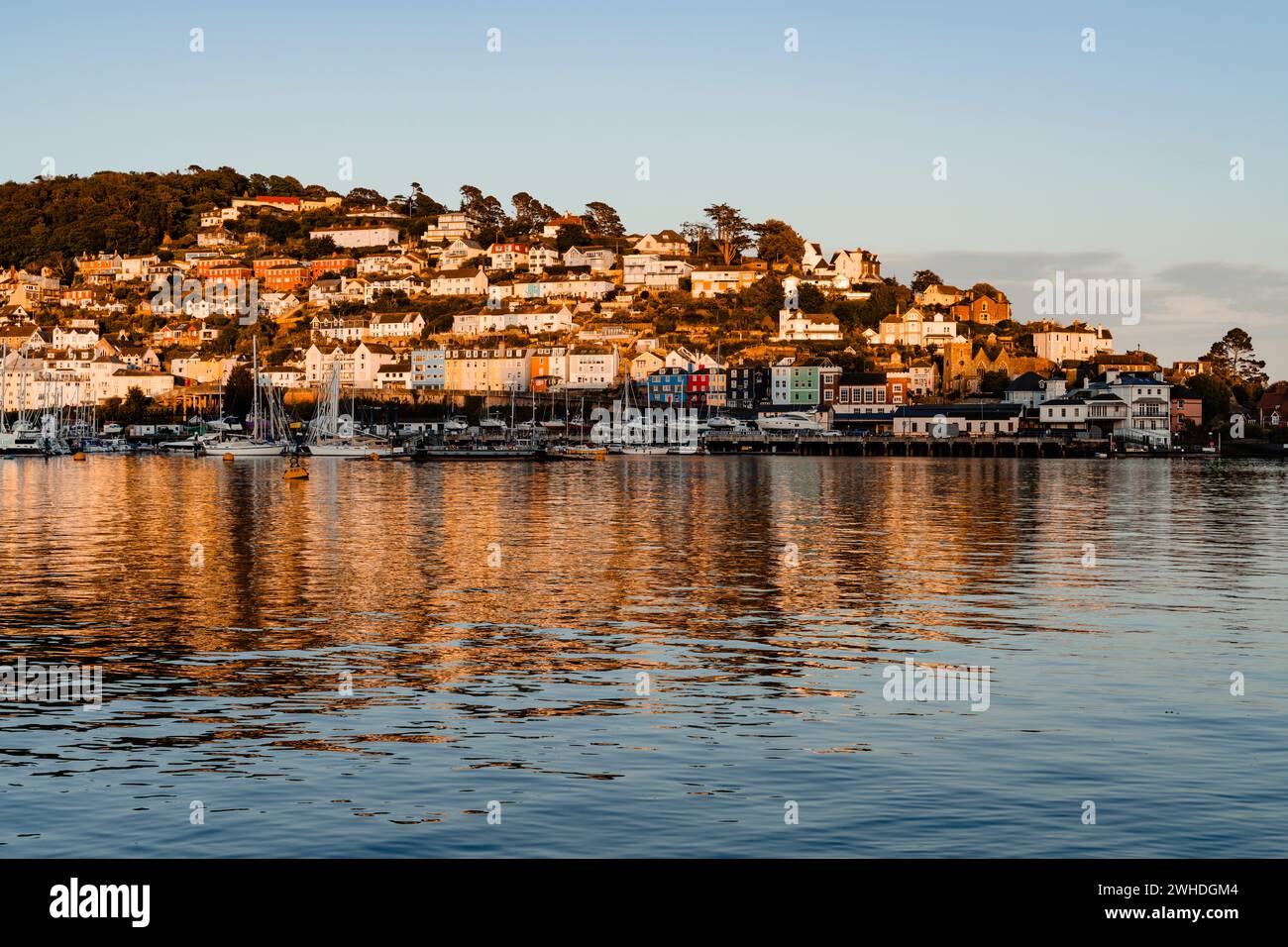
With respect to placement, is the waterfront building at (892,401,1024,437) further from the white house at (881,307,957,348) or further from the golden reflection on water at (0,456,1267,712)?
the golden reflection on water at (0,456,1267,712)

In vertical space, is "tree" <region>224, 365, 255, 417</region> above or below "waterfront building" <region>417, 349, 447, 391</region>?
below

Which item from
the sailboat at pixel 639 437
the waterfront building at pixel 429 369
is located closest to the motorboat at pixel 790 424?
the sailboat at pixel 639 437

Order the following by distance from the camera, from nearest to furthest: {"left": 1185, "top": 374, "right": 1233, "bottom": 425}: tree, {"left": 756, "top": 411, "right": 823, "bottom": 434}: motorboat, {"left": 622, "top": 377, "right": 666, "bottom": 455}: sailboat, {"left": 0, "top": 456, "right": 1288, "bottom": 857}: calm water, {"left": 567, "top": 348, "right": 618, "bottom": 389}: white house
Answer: {"left": 0, "top": 456, "right": 1288, "bottom": 857}: calm water → {"left": 622, "top": 377, "right": 666, "bottom": 455}: sailboat → {"left": 756, "top": 411, "right": 823, "bottom": 434}: motorboat → {"left": 1185, "top": 374, "right": 1233, "bottom": 425}: tree → {"left": 567, "top": 348, "right": 618, "bottom": 389}: white house

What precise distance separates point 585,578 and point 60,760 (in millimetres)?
19908

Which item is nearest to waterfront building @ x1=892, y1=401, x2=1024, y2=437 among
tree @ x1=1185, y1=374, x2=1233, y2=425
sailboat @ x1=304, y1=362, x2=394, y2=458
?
tree @ x1=1185, y1=374, x2=1233, y2=425

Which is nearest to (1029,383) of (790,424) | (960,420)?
(960,420)

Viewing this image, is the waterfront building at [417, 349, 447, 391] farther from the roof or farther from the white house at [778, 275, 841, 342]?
the roof

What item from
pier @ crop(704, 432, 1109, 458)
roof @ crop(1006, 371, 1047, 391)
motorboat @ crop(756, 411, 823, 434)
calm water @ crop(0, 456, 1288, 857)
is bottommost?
calm water @ crop(0, 456, 1288, 857)

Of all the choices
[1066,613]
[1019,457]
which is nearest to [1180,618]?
[1066,613]

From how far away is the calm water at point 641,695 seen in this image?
45.9 feet

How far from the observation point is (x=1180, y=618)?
28.8 meters

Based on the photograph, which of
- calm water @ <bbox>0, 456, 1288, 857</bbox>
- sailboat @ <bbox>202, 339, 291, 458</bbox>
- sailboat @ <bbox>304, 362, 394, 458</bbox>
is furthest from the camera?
A: sailboat @ <bbox>202, 339, 291, 458</bbox>

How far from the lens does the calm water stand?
45.9 feet

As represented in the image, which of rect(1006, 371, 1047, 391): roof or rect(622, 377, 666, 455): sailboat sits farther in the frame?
rect(1006, 371, 1047, 391): roof
